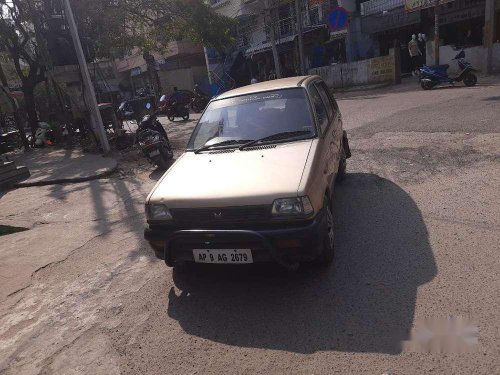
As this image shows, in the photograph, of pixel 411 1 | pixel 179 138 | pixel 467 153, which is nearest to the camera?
pixel 467 153

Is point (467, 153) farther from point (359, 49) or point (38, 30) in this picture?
point (359, 49)

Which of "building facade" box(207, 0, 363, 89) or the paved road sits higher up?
"building facade" box(207, 0, 363, 89)

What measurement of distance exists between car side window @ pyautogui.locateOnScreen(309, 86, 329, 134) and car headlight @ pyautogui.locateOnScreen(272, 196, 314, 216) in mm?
1309

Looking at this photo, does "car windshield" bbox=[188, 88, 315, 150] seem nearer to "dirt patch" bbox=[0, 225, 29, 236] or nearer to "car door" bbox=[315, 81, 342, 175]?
"car door" bbox=[315, 81, 342, 175]

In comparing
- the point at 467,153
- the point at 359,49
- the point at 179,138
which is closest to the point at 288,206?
the point at 467,153

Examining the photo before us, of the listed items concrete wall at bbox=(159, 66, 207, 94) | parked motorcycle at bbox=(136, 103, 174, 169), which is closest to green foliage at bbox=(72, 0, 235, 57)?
parked motorcycle at bbox=(136, 103, 174, 169)

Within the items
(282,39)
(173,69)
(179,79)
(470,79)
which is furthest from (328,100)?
(173,69)

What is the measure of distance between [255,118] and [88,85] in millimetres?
7661

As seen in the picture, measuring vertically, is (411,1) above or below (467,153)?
above

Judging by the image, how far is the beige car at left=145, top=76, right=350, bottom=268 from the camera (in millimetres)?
3037

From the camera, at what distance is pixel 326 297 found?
316 cm

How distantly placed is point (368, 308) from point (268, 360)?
88cm

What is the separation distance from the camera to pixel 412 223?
428cm

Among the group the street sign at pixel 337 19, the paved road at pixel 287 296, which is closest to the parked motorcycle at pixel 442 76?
the street sign at pixel 337 19
